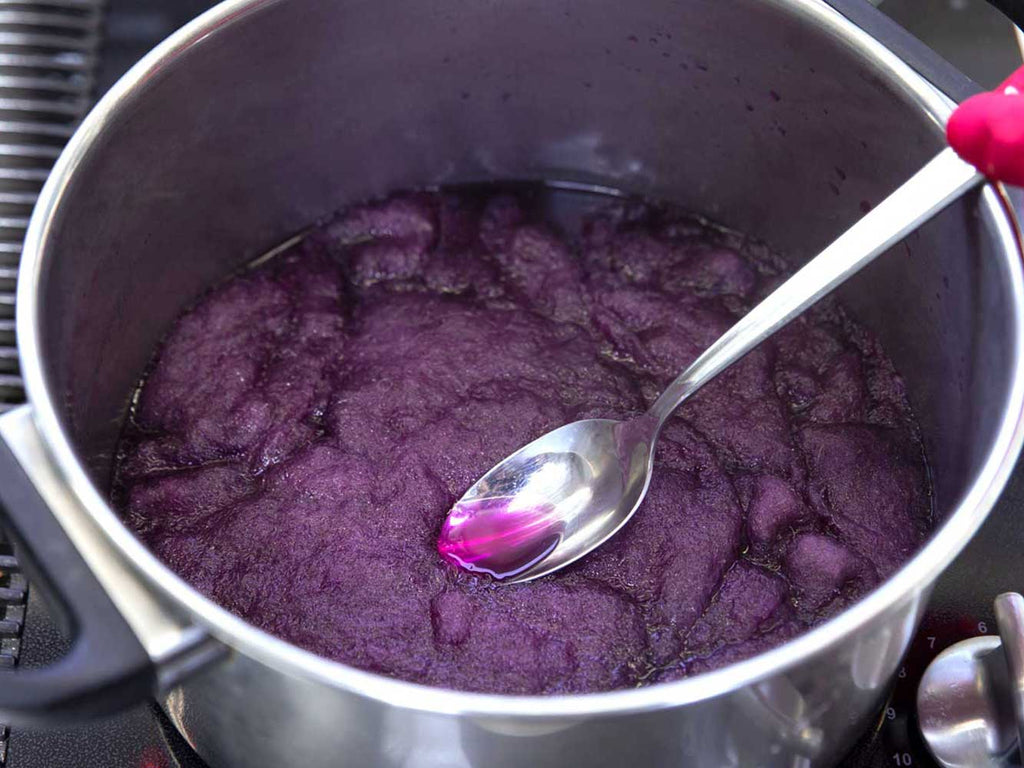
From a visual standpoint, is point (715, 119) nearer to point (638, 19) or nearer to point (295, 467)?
point (638, 19)

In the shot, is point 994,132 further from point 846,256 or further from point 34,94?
point 34,94

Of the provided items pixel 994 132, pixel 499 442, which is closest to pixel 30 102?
pixel 499 442

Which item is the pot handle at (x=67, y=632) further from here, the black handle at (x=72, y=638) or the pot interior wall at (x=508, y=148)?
the pot interior wall at (x=508, y=148)

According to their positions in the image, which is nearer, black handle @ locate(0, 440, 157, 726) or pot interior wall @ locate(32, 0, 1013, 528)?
black handle @ locate(0, 440, 157, 726)

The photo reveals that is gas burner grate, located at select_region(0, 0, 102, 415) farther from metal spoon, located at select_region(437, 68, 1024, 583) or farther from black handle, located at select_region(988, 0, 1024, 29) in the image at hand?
black handle, located at select_region(988, 0, 1024, 29)

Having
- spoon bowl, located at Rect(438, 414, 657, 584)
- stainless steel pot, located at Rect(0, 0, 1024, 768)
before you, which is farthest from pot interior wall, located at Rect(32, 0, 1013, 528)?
spoon bowl, located at Rect(438, 414, 657, 584)

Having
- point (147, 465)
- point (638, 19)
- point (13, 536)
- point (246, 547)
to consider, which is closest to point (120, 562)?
point (13, 536)

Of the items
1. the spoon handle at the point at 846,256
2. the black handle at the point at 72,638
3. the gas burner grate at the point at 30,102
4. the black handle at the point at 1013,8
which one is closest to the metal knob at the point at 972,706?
the spoon handle at the point at 846,256
